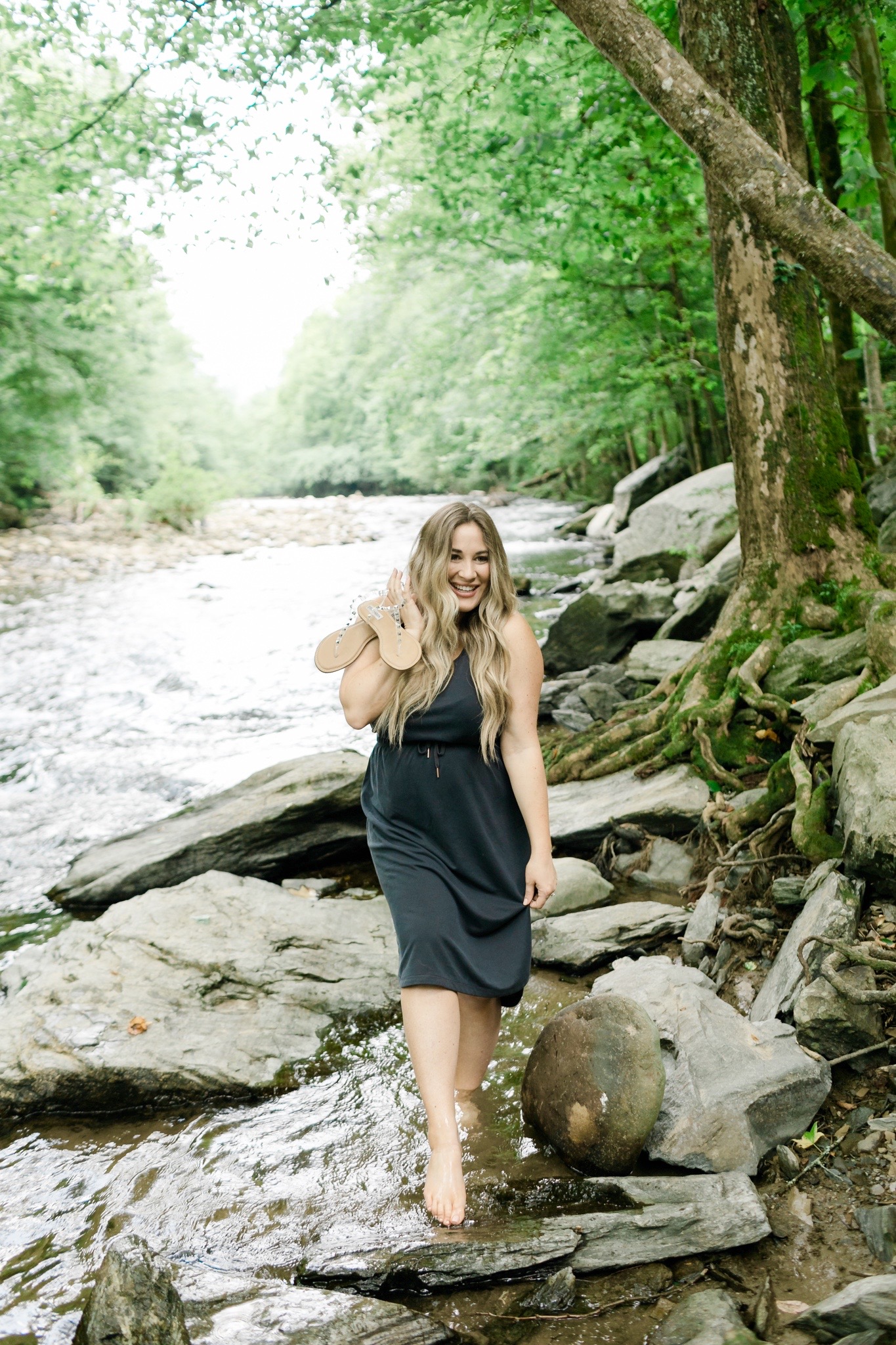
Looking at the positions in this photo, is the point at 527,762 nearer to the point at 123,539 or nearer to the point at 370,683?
the point at 370,683

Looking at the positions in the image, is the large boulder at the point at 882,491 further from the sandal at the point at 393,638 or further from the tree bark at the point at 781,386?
the sandal at the point at 393,638

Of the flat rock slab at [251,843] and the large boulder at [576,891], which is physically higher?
the flat rock slab at [251,843]

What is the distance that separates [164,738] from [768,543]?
664cm

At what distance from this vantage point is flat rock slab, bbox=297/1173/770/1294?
9.26ft

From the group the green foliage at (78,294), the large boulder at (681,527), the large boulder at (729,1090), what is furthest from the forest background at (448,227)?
the large boulder at (729,1090)

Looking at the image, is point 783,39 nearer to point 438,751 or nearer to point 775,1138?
point 438,751

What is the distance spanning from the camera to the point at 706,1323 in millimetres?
2477

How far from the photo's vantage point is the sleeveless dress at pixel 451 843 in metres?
3.41

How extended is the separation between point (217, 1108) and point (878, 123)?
8055 millimetres

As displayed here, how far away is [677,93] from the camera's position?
3.46m

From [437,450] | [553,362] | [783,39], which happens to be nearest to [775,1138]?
[783,39]

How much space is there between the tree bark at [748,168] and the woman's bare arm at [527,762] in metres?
1.52

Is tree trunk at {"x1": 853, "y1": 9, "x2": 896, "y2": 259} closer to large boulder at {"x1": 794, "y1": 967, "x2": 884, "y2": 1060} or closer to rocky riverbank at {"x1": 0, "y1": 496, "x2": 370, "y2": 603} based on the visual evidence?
large boulder at {"x1": 794, "y1": 967, "x2": 884, "y2": 1060}

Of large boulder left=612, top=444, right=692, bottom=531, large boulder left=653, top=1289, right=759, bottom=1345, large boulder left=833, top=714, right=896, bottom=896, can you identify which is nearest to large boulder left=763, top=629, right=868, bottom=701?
large boulder left=833, top=714, right=896, bottom=896
